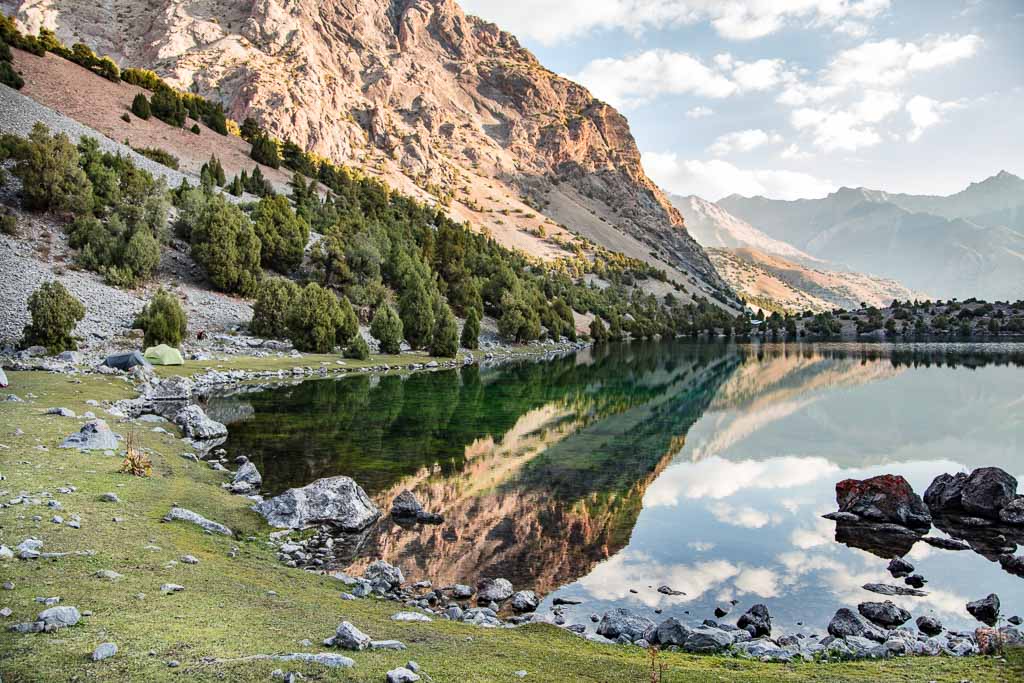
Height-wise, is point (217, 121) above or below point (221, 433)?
above

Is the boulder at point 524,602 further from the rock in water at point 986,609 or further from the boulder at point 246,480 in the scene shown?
the boulder at point 246,480

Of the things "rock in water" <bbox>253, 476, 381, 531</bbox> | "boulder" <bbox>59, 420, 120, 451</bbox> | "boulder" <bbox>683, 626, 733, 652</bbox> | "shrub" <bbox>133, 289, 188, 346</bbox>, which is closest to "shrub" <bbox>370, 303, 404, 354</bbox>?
"shrub" <bbox>133, 289, 188, 346</bbox>

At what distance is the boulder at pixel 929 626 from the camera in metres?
10.3

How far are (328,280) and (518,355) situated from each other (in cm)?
2132

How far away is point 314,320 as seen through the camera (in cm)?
4941

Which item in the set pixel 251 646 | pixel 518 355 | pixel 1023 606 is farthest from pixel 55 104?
pixel 1023 606

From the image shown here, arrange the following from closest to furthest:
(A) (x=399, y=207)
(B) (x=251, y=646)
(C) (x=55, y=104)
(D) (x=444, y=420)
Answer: (B) (x=251, y=646) < (D) (x=444, y=420) < (C) (x=55, y=104) < (A) (x=399, y=207)

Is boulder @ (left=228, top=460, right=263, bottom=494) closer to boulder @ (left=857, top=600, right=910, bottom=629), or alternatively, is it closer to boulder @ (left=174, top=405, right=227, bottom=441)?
boulder @ (left=174, top=405, right=227, bottom=441)

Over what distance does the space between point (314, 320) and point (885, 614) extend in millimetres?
44675

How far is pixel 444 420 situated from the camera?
29.0 metres

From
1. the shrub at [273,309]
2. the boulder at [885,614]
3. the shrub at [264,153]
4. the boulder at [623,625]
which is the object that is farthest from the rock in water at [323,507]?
the shrub at [264,153]

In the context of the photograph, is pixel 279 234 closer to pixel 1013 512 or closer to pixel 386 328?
pixel 386 328

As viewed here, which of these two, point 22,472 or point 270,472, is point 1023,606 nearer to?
point 270,472

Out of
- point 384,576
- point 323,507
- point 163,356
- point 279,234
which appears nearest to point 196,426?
point 323,507
